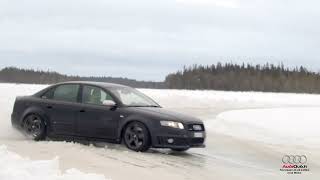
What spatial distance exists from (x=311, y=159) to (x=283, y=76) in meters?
136

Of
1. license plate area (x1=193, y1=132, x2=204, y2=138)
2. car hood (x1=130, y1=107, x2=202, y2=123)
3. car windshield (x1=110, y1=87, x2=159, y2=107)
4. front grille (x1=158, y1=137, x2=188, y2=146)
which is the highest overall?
car windshield (x1=110, y1=87, x2=159, y2=107)

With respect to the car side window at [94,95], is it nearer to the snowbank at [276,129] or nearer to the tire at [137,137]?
the tire at [137,137]

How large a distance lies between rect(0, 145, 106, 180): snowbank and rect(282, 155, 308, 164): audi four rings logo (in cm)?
593

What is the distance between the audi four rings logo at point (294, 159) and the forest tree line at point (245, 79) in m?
120

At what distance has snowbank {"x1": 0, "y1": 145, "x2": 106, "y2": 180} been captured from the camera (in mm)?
7857

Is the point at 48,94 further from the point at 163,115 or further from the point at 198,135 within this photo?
the point at 198,135

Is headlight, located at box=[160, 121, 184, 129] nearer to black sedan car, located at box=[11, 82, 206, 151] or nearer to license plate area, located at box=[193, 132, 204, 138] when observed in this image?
black sedan car, located at box=[11, 82, 206, 151]

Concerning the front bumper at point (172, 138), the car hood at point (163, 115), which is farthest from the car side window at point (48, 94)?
the front bumper at point (172, 138)

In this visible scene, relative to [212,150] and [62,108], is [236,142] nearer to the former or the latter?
[212,150]

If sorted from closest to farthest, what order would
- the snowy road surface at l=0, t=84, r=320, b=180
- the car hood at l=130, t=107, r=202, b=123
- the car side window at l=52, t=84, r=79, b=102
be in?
the snowy road surface at l=0, t=84, r=320, b=180
the car hood at l=130, t=107, r=202, b=123
the car side window at l=52, t=84, r=79, b=102

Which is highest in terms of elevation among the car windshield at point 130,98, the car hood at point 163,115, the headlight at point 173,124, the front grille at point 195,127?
the car windshield at point 130,98

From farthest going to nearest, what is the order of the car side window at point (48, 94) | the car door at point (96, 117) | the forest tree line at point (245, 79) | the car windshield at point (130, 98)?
the forest tree line at point (245, 79)
the car side window at point (48, 94)
the car windshield at point (130, 98)
the car door at point (96, 117)

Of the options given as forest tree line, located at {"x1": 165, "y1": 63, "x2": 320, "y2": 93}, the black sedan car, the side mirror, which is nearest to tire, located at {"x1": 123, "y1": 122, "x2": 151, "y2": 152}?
the black sedan car

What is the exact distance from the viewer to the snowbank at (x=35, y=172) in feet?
25.8
